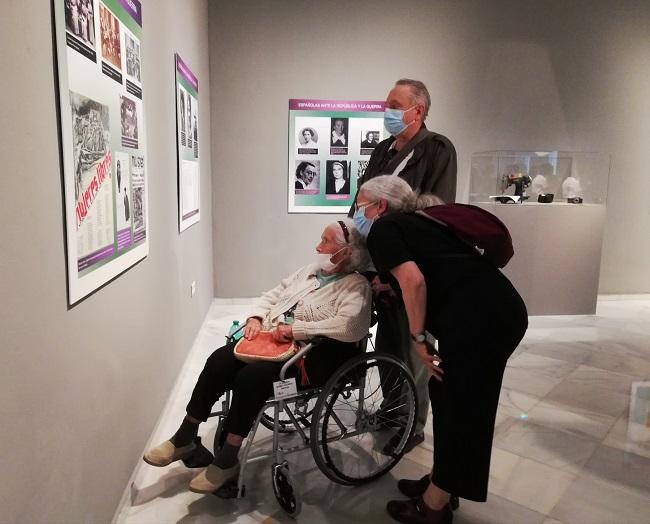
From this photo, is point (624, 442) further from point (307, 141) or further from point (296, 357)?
point (307, 141)

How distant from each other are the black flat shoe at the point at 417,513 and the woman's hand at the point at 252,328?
839 millimetres

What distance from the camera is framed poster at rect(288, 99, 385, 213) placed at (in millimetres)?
4883

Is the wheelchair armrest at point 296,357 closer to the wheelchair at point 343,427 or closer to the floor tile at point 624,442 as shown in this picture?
the wheelchair at point 343,427

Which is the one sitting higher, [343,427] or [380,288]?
[380,288]

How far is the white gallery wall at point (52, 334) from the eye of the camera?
3.58 ft

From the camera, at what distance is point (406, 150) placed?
7.95 ft

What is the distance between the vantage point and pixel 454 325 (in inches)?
66.7

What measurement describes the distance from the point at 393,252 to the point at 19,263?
1.05 metres

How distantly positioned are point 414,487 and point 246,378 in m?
0.84

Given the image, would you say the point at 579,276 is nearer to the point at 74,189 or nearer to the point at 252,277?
the point at 252,277

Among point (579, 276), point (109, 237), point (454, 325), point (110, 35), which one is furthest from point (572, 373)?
point (110, 35)

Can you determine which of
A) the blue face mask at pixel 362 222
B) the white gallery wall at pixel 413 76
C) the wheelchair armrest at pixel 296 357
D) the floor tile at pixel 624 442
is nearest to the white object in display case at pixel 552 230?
the white gallery wall at pixel 413 76

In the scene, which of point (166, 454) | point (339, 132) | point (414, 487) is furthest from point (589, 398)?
point (339, 132)

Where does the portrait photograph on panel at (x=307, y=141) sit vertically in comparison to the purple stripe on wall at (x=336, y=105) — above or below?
below
